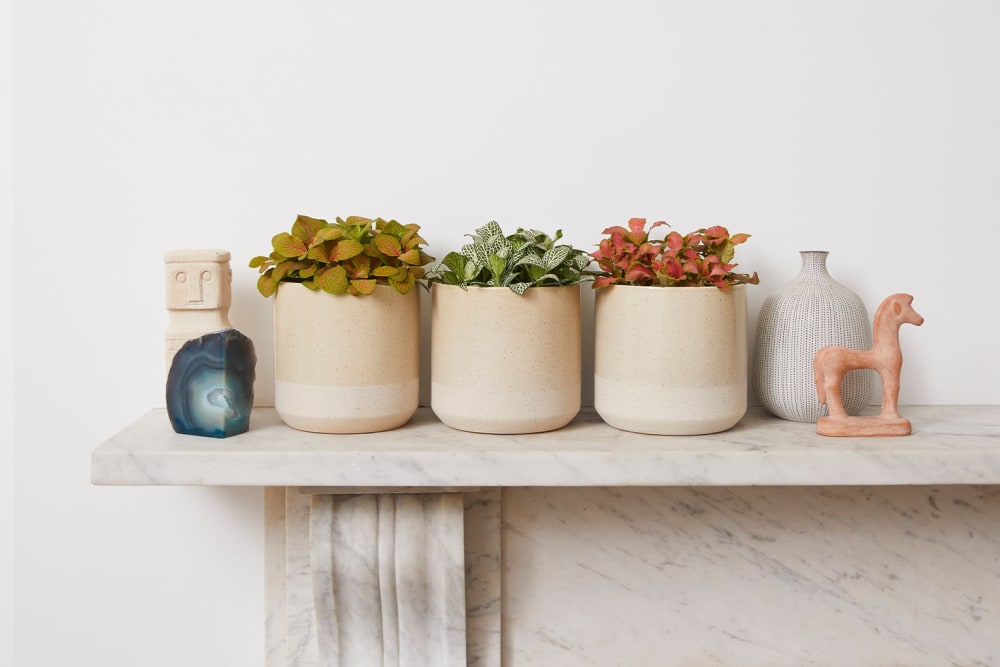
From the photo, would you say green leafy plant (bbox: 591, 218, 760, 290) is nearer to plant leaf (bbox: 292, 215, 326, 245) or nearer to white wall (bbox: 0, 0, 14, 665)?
plant leaf (bbox: 292, 215, 326, 245)

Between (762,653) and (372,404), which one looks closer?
(372,404)

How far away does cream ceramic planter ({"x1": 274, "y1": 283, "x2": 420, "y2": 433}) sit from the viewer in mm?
669

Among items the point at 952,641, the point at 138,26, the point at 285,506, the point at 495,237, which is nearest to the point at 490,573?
the point at 285,506

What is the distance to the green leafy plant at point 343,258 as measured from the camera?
2.17 ft

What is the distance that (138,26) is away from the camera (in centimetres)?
77

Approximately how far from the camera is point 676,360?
661 mm

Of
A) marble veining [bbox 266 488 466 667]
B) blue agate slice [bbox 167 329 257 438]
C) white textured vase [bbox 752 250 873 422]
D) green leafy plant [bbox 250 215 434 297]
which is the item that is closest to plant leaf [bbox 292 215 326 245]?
green leafy plant [bbox 250 215 434 297]

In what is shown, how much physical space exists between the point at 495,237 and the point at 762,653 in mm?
529

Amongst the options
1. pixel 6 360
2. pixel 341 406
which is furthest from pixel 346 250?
pixel 6 360

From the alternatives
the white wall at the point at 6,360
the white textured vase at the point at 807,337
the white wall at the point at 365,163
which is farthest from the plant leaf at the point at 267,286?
the white textured vase at the point at 807,337

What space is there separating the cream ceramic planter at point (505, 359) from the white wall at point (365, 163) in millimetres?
129

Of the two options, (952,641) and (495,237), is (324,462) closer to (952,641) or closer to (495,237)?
(495,237)

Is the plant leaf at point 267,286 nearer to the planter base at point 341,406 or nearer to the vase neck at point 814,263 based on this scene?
the planter base at point 341,406

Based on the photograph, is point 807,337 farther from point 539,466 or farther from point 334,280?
point 334,280
